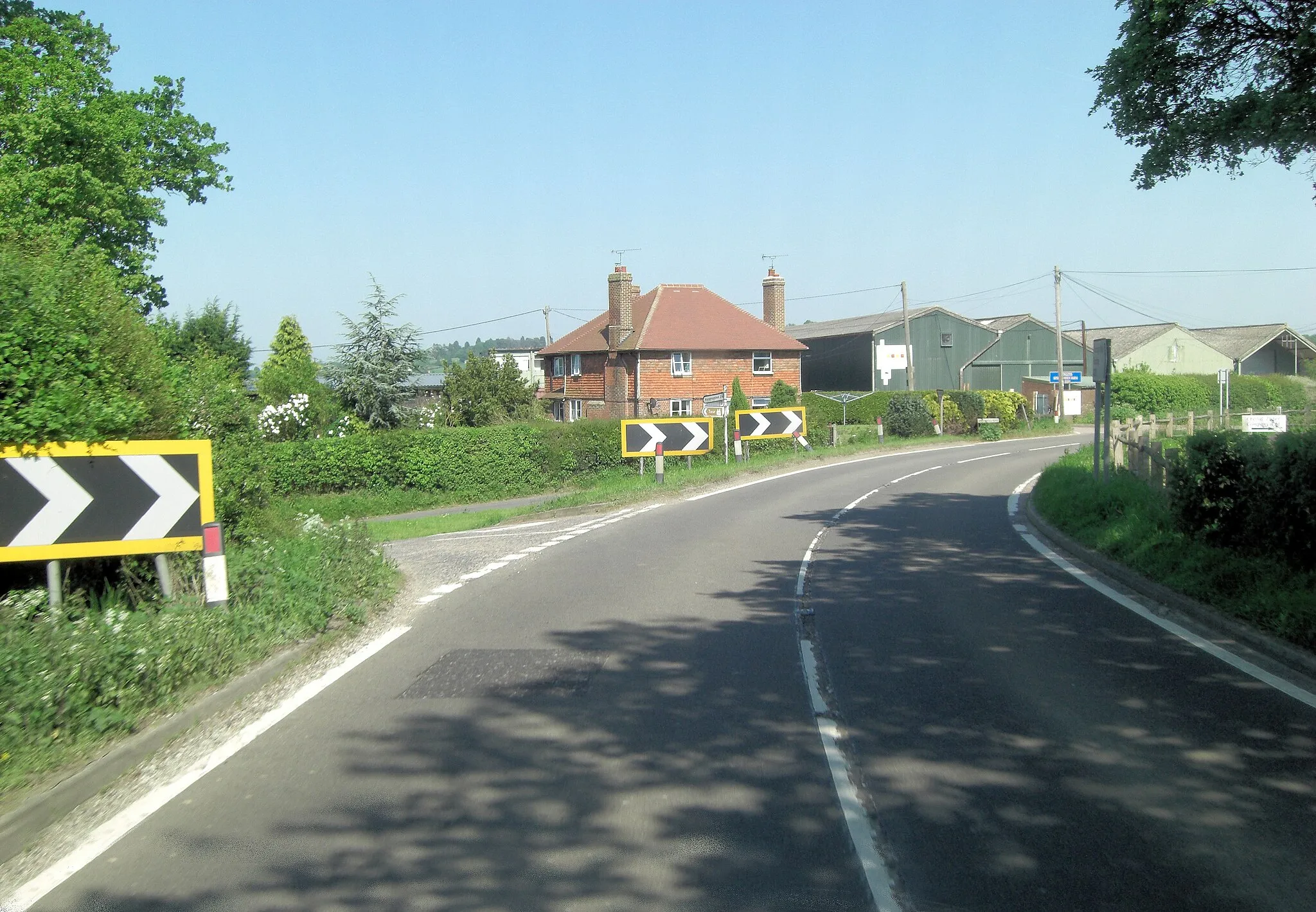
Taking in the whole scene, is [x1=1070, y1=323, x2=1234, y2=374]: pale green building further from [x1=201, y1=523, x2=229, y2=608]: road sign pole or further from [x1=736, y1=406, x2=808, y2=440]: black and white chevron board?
[x1=201, y1=523, x2=229, y2=608]: road sign pole

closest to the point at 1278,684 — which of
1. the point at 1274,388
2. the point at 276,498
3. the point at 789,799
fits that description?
the point at 789,799

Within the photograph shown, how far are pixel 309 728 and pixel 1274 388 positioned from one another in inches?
2474

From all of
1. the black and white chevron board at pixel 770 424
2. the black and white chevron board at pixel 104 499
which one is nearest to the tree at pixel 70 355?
the black and white chevron board at pixel 104 499

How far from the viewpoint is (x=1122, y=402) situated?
53906 millimetres

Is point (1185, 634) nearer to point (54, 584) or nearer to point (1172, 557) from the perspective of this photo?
point (1172, 557)

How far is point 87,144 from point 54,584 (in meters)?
26.2

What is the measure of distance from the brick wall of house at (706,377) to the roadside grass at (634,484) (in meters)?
14.1

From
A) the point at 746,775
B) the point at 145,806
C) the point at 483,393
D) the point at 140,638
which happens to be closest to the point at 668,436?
the point at 483,393

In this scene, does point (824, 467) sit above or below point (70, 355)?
below

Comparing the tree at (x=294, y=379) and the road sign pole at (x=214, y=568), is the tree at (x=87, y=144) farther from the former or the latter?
the road sign pole at (x=214, y=568)

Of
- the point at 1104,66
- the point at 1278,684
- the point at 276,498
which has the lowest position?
the point at 1278,684

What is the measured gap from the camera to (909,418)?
49219mm

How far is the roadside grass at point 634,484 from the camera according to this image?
23656mm

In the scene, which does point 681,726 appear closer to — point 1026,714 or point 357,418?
point 1026,714
